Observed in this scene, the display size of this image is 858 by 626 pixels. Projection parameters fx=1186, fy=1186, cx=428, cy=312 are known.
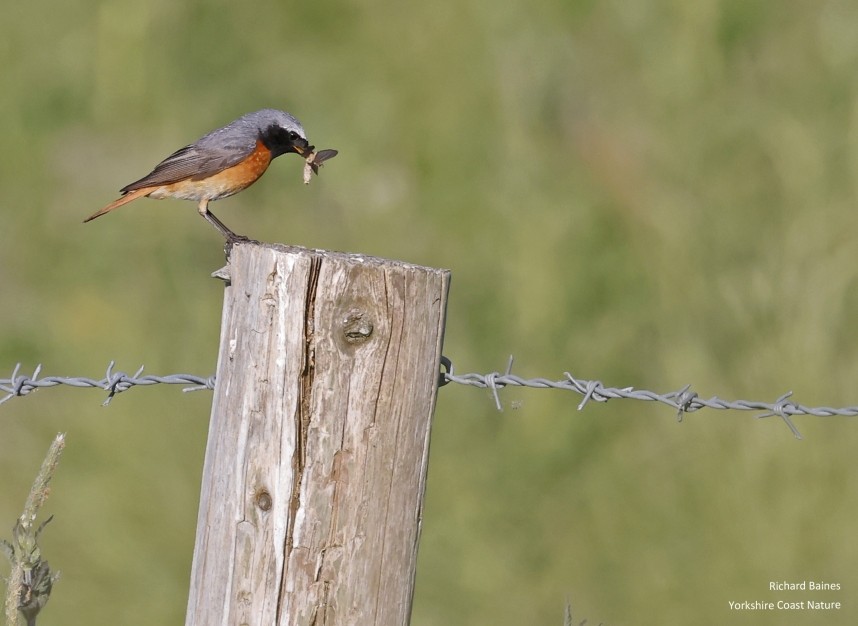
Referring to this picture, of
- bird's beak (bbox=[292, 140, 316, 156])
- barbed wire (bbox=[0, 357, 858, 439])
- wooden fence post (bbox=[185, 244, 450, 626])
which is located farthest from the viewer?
bird's beak (bbox=[292, 140, 316, 156])

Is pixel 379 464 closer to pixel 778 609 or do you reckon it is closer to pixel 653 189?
pixel 778 609

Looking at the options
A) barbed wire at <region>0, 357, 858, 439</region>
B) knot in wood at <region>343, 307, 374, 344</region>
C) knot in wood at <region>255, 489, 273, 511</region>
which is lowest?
knot in wood at <region>255, 489, 273, 511</region>

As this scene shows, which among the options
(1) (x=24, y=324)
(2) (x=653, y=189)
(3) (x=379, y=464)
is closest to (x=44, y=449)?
(1) (x=24, y=324)

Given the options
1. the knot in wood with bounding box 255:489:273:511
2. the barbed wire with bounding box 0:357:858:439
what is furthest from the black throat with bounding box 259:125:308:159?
the knot in wood with bounding box 255:489:273:511

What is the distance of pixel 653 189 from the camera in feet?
22.1

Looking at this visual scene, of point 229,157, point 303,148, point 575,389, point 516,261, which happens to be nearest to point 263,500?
point 575,389

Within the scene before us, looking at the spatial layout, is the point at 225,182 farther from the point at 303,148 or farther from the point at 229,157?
the point at 303,148

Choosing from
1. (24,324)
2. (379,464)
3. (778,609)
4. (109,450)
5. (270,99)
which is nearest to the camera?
(379,464)

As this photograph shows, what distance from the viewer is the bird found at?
5473mm

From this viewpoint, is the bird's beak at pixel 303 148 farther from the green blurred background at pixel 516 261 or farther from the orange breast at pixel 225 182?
the green blurred background at pixel 516 261

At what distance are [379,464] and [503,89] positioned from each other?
5.03 m

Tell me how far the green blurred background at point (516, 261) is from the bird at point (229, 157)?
115 cm

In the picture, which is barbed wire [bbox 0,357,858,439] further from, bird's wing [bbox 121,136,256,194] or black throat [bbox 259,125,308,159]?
black throat [bbox 259,125,308,159]

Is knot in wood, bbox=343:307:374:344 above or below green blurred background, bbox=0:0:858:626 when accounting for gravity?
below
